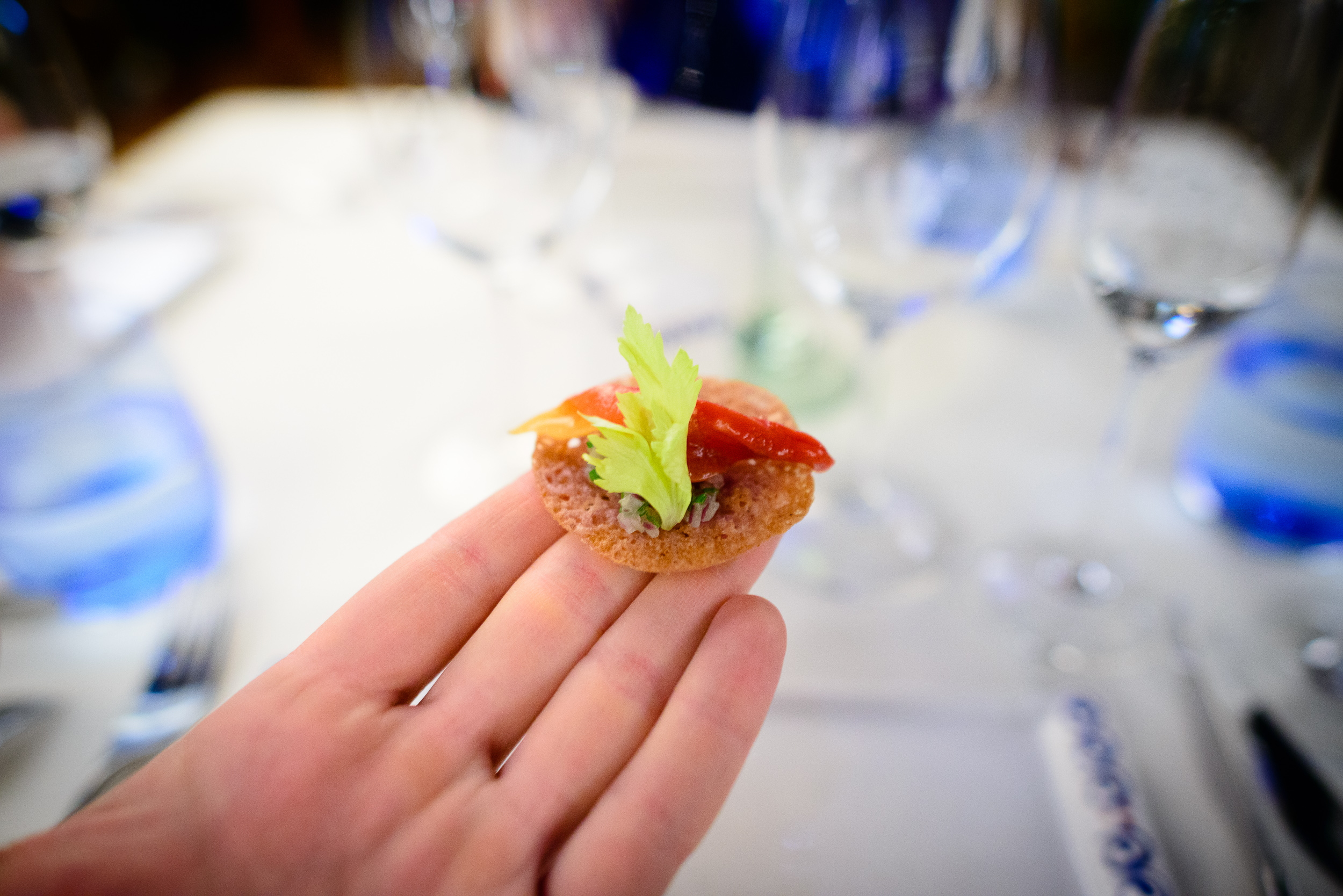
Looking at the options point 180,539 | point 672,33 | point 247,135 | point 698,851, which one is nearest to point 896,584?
point 698,851

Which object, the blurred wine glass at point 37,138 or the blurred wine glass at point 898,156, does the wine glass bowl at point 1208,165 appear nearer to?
the blurred wine glass at point 898,156

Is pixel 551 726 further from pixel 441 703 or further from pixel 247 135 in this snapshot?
pixel 247 135

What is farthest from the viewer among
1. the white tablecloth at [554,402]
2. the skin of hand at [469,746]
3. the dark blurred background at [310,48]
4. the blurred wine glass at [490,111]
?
the dark blurred background at [310,48]

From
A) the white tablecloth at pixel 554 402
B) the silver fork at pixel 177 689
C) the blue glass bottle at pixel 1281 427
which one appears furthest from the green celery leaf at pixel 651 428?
the blue glass bottle at pixel 1281 427

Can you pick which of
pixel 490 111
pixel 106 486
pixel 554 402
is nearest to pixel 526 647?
pixel 554 402

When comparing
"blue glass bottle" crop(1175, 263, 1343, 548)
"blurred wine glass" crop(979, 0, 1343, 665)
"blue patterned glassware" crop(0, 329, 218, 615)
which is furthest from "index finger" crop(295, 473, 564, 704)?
"blue glass bottle" crop(1175, 263, 1343, 548)

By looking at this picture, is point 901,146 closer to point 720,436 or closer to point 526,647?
point 720,436
